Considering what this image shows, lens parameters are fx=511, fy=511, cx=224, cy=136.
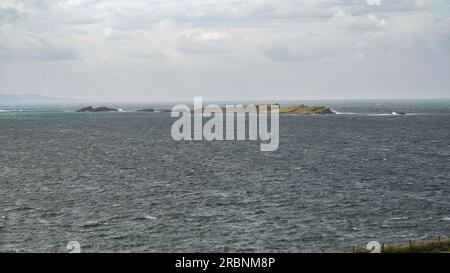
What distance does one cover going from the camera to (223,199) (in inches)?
2768

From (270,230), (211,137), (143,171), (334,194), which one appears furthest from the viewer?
(211,137)

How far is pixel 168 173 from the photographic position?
9594 cm

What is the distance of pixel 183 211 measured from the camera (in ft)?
206

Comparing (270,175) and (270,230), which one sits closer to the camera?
(270,230)

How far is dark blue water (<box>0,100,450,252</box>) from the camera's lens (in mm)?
51688

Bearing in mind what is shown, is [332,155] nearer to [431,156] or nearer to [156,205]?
[431,156]

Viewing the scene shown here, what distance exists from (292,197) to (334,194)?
664 centimetres

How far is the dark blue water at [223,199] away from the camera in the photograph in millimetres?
51688

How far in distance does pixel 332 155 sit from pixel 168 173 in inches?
1756

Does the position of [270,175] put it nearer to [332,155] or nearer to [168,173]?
[168,173]

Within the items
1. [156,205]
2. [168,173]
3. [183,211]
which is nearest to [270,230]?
[183,211]
